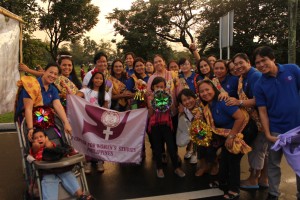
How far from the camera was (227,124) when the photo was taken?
3885 mm

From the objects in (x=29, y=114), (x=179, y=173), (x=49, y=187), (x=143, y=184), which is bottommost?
(x=143, y=184)

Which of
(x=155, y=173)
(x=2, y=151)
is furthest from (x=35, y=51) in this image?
(x=155, y=173)

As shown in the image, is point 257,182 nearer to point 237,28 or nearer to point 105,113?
point 105,113

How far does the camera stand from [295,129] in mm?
3230

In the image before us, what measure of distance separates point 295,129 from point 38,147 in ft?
9.86

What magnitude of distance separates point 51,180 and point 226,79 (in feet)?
9.54

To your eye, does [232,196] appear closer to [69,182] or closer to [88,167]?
[69,182]

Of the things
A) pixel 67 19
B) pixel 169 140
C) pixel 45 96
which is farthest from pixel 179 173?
pixel 67 19

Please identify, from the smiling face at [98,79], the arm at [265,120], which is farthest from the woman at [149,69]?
the arm at [265,120]

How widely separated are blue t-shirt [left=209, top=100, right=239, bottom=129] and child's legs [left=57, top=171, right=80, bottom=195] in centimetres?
200

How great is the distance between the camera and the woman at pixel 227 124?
146 inches

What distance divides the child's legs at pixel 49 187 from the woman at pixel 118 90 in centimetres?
235

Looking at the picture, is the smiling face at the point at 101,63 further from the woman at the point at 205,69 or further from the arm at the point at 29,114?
the arm at the point at 29,114

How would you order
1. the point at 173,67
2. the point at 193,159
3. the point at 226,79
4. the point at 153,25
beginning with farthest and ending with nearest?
the point at 153,25, the point at 173,67, the point at 193,159, the point at 226,79
